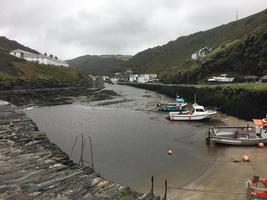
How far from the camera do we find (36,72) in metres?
155

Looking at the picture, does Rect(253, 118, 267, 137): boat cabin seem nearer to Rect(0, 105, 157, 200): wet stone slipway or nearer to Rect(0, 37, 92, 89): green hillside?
Rect(0, 105, 157, 200): wet stone slipway

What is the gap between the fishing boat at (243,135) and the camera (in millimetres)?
40812

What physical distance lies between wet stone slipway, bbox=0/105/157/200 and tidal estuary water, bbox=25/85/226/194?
21.4ft

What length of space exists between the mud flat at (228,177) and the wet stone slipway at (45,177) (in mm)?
7235

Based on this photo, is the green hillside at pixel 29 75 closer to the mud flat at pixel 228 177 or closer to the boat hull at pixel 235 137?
the boat hull at pixel 235 137

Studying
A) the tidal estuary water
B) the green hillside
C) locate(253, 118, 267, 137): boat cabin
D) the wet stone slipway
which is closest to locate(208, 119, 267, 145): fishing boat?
locate(253, 118, 267, 137): boat cabin

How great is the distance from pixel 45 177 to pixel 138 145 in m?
22.8

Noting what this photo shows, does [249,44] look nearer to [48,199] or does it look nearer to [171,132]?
[171,132]

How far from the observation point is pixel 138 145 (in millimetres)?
42312

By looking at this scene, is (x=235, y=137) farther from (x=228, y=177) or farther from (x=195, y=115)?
(x=195, y=115)

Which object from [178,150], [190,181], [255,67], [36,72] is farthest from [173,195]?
[36,72]

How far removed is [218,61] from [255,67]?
1887 cm

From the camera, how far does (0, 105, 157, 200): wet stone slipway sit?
18.0 m

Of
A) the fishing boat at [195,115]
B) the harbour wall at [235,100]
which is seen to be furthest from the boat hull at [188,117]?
the harbour wall at [235,100]
